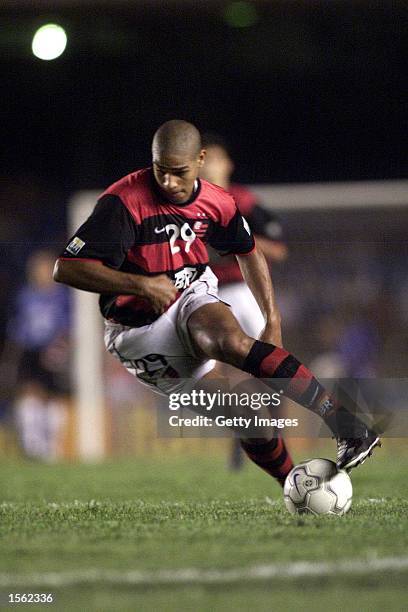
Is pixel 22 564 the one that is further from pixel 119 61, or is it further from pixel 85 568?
pixel 119 61

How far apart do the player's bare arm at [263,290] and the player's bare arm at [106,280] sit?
63 centimetres

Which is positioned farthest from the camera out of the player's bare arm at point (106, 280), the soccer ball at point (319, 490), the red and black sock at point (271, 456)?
the red and black sock at point (271, 456)

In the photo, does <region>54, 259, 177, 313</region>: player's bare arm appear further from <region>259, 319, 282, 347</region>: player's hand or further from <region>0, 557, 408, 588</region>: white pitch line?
<region>0, 557, 408, 588</region>: white pitch line

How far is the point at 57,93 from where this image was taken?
52.5ft

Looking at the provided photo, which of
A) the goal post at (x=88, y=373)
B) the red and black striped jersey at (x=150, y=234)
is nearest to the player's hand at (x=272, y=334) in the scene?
the red and black striped jersey at (x=150, y=234)

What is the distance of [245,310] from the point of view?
7.05 metres

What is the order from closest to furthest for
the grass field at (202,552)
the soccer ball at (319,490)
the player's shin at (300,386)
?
1. the grass field at (202,552)
2. the player's shin at (300,386)
3. the soccer ball at (319,490)

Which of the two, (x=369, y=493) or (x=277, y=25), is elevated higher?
(x=277, y=25)

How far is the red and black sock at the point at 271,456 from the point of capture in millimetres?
5141

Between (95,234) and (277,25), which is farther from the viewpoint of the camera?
(277,25)

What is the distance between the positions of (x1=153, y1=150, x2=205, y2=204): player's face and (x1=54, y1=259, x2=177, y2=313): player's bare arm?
1.38ft

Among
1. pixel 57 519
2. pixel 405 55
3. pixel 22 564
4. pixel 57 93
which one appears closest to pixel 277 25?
pixel 405 55

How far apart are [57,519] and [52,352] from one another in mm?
6770

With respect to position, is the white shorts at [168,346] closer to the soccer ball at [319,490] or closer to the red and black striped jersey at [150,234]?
the red and black striped jersey at [150,234]
